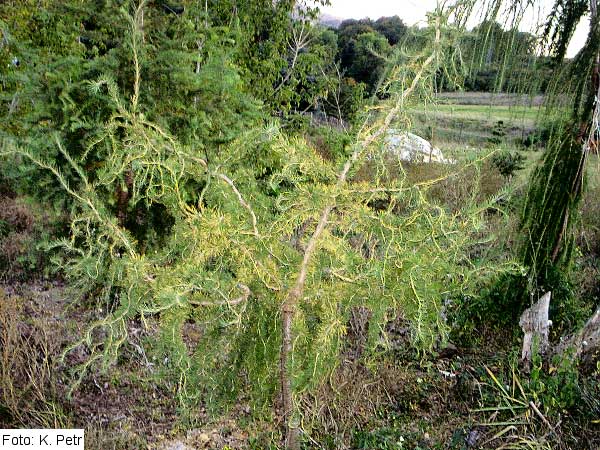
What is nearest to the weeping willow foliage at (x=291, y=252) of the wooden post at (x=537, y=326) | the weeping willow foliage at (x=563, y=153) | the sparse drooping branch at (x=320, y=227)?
the sparse drooping branch at (x=320, y=227)

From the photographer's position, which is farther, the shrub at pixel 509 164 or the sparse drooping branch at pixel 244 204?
the shrub at pixel 509 164

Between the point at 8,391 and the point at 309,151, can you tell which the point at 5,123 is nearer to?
the point at 8,391

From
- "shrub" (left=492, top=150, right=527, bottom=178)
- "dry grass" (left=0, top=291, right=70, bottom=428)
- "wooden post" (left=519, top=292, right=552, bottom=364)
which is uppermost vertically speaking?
"shrub" (left=492, top=150, right=527, bottom=178)

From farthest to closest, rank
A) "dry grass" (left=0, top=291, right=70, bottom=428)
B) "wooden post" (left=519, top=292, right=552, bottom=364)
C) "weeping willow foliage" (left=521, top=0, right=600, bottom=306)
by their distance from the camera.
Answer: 1. "wooden post" (left=519, top=292, right=552, bottom=364)
2. "dry grass" (left=0, top=291, right=70, bottom=428)
3. "weeping willow foliage" (left=521, top=0, right=600, bottom=306)

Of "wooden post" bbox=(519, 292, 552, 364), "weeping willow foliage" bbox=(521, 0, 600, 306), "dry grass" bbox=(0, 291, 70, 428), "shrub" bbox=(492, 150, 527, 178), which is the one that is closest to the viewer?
"weeping willow foliage" bbox=(521, 0, 600, 306)

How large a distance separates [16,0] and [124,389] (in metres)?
5.17

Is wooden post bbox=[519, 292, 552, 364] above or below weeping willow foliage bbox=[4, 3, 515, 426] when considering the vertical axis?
below

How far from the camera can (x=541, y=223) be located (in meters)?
3.06

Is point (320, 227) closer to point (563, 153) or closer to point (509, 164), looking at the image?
point (563, 153)

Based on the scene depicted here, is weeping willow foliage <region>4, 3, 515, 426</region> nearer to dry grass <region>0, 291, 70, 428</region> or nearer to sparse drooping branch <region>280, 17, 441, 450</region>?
sparse drooping branch <region>280, 17, 441, 450</region>

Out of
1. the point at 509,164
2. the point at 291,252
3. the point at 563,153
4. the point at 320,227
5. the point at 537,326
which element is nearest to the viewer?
the point at 320,227

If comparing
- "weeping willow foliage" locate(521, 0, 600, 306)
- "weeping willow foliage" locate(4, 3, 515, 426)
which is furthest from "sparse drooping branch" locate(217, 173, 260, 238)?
"weeping willow foliage" locate(521, 0, 600, 306)

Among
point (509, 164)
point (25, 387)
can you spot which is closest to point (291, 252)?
point (25, 387)

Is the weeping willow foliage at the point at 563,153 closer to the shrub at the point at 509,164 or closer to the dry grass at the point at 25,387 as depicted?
the dry grass at the point at 25,387
